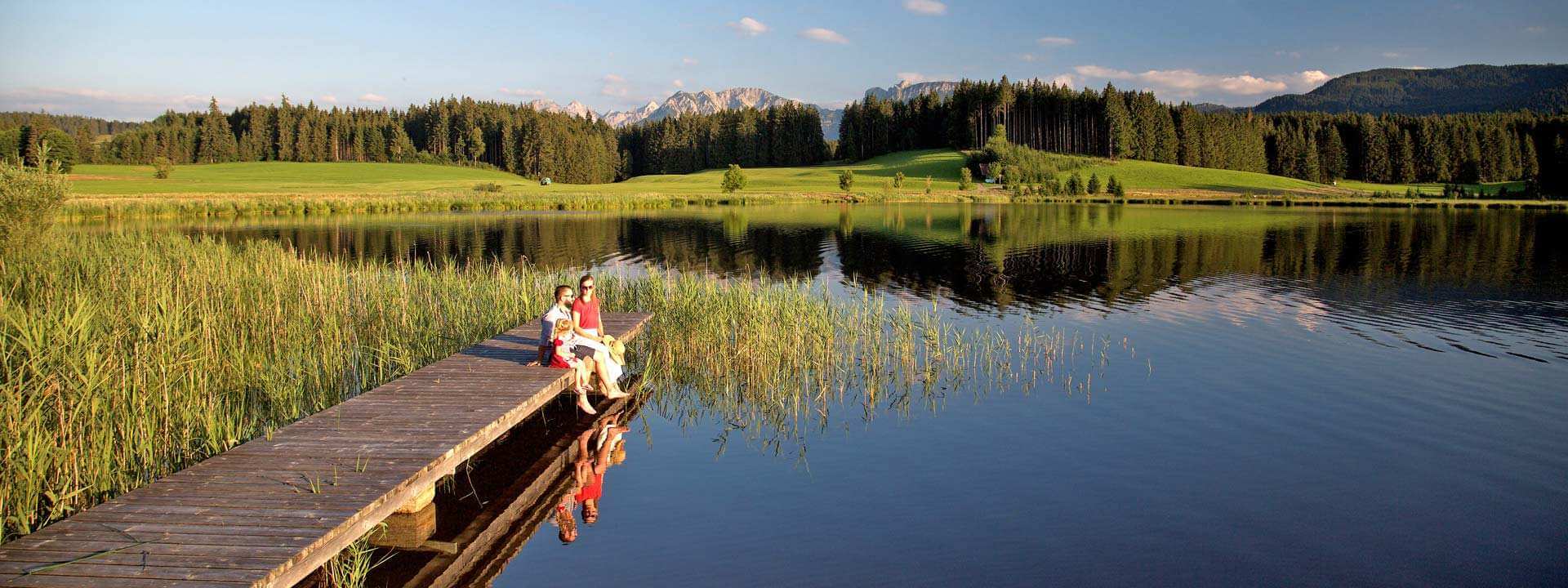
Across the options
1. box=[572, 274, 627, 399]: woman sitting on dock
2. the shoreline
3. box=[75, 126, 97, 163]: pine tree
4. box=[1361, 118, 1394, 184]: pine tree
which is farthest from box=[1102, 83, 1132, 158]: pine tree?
box=[75, 126, 97, 163]: pine tree

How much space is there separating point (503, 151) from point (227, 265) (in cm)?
14569

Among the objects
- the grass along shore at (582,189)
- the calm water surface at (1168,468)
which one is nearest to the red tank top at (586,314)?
the calm water surface at (1168,468)

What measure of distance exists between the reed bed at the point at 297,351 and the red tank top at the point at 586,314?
6.51ft

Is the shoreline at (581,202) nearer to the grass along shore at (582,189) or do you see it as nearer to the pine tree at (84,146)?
the grass along shore at (582,189)

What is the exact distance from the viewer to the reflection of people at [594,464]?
1082 centimetres

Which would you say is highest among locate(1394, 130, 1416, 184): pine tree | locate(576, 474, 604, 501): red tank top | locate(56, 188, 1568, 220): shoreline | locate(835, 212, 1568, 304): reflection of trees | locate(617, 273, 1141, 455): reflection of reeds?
locate(1394, 130, 1416, 184): pine tree

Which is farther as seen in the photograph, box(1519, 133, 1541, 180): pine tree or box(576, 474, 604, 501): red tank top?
box(1519, 133, 1541, 180): pine tree

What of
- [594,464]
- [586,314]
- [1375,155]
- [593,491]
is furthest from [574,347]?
[1375,155]

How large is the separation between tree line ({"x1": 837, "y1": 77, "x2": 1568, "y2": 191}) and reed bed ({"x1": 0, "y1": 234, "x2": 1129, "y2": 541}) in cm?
12441

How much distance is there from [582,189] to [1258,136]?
347 ft

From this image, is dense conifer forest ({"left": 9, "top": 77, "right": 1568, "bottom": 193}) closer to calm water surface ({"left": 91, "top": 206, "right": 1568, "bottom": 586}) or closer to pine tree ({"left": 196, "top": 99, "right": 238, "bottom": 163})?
pine tree ({"left": 196, "top": 99, "right": 238, "bottom": 163})

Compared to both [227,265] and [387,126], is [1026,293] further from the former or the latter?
[387,126]

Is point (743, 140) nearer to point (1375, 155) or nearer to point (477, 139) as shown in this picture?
point (477, 139)

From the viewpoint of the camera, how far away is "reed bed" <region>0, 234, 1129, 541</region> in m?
9.27
